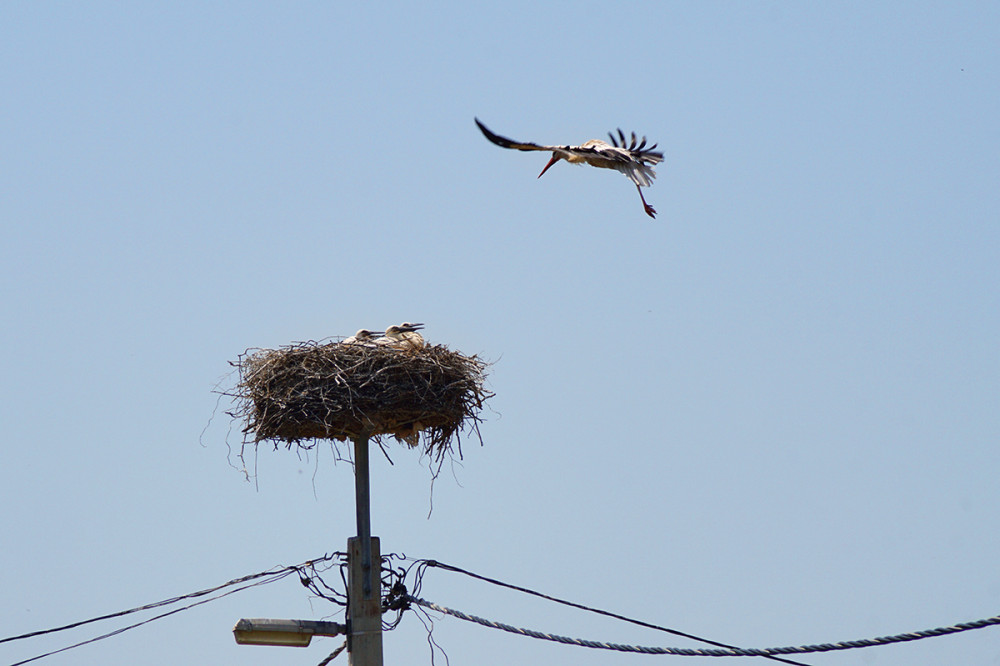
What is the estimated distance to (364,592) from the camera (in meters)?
10.7

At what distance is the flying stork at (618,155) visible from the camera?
13.6 m

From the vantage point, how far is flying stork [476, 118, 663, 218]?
13617mm

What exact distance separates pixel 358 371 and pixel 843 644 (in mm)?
4348

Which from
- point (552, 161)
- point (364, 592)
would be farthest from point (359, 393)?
point (552, 161)

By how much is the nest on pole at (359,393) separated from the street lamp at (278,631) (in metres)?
1.43

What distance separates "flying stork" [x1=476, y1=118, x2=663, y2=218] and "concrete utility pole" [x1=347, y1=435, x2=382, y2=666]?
3.94 metres

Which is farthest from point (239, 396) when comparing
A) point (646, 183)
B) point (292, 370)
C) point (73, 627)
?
point (646, 183)

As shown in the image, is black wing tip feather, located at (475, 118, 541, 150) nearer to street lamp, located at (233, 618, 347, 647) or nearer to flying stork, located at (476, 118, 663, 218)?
flying stork, located at (476, 118, 663, 218)

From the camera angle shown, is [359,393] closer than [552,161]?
Yes

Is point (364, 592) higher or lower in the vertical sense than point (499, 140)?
lower

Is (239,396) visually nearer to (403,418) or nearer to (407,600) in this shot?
(403,418)

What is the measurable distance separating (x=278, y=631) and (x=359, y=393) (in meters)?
1.84

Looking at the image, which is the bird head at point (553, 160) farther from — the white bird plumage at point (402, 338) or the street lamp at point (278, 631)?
the street lamp at point (278, 631)

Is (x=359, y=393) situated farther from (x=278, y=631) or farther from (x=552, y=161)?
(x=552, y=161)
